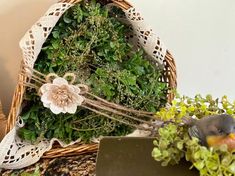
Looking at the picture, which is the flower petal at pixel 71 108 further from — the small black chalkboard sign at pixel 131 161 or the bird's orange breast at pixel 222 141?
the bird's orange breast at pixel 222 141

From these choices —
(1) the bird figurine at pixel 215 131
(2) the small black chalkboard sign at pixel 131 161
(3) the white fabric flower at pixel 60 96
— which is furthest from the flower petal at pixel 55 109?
(1) the bird figurine at pixel 215 131

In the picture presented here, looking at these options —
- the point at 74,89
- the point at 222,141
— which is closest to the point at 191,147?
the point at 222,141

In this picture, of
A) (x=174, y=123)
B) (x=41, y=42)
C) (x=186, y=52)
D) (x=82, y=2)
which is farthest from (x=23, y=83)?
(x=186, y=52)

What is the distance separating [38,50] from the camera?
33.7 inches

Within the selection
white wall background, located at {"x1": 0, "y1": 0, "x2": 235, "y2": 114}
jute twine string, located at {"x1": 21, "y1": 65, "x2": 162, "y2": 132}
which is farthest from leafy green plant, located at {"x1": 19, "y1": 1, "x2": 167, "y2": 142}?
white wall background, located at {"x1": 0, "y1": 0, "x2": 235, "y2": 114}

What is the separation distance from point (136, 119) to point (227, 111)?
0.25m

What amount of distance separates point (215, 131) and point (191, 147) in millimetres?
48

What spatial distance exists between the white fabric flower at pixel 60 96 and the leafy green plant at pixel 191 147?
0.70 ft

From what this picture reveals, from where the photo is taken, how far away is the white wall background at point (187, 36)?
1.00m

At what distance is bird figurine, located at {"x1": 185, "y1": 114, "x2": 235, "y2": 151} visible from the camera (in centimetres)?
59

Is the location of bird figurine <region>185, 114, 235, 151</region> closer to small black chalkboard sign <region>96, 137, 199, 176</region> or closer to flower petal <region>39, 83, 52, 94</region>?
small black chalkboard sign <region>96, 137, 199, 176</region>

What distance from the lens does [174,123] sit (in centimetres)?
66

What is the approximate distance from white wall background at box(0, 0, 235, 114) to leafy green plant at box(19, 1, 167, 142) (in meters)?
0.15

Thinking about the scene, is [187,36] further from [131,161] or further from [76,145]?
[131,161]
